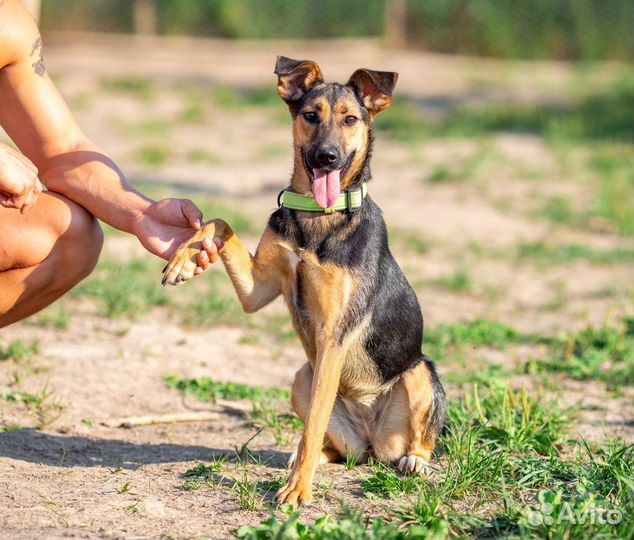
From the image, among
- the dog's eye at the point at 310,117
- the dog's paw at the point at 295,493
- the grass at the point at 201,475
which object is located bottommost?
the grass at the point at 201,475

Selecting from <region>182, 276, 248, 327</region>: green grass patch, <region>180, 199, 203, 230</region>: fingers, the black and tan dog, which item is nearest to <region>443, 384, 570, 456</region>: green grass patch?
the black and tan dog

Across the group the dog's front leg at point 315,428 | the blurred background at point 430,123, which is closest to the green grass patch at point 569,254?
the blurred background at point 430,123

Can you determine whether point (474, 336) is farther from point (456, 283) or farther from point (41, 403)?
point (41, 403)

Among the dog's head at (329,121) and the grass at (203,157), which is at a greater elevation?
the dog's head at (329,121)

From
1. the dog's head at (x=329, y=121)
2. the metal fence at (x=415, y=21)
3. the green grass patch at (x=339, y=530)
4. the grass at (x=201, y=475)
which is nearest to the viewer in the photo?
the green grass patch at (x=339, y=530)

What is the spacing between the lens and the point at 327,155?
397cm

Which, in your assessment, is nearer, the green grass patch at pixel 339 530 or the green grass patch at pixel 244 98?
the green grass patch at pixel 339 530

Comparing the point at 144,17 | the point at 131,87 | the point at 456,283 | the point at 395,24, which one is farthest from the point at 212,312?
the point at 144,17

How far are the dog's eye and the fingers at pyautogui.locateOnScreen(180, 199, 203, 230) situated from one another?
62cm

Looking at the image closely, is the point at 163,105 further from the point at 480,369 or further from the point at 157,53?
the point at 480,369

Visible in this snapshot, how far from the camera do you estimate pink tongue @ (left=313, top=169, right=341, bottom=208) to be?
400 centimetres

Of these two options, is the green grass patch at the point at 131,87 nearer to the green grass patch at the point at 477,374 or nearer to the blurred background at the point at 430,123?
the blurred background at the point at 430,123

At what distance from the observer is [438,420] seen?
13.9 ft

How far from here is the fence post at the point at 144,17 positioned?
19.2m
